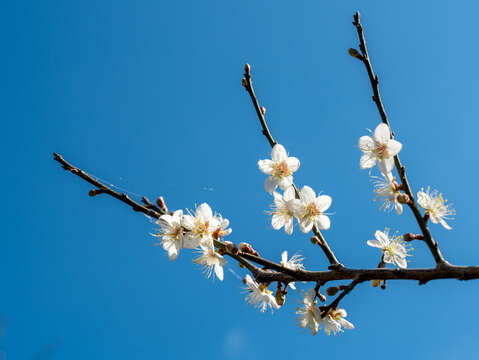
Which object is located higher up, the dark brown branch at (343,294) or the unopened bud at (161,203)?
the unopened bud at (161,203)

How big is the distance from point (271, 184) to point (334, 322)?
2.52 feet

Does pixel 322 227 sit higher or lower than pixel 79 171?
lower

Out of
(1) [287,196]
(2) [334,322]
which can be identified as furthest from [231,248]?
(2) [334,322]

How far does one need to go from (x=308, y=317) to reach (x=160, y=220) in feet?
2.90

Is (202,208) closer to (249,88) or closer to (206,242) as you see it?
(206,242)

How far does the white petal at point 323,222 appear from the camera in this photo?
1.85 metres

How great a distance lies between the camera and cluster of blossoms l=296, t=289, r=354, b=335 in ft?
6.28

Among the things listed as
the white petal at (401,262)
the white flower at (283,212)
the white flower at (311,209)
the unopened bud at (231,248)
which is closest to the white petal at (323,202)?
the white flower at (311,209)

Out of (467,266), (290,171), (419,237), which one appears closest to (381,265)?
(419,237)

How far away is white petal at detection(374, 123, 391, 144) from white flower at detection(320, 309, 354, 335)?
873 millimetres

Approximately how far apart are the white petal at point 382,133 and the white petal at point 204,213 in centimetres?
84

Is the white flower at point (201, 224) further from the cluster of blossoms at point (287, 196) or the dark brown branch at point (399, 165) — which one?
the dark brown branch at point (399, 165)

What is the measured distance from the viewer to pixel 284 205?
1985 mm

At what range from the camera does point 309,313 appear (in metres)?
1.98
